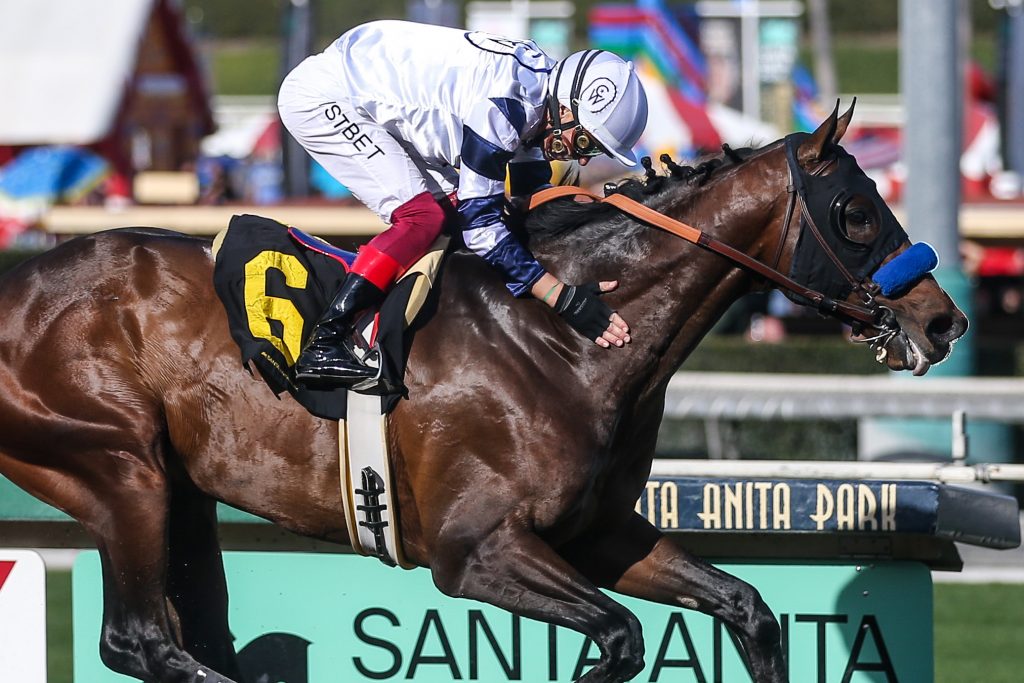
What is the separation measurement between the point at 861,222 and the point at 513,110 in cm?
87

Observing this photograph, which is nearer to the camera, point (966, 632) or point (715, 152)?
point (715, 152)

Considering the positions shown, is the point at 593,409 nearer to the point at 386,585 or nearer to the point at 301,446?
the point at 301,446

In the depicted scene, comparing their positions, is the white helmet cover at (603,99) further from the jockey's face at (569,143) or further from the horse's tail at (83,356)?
the horse's tail at (83,356)

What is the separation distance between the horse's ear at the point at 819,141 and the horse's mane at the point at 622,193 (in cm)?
19

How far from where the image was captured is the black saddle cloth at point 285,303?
3777mm

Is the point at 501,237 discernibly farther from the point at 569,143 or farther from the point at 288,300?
the point at 288,300

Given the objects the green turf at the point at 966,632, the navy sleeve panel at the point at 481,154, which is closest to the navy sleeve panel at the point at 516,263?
the navy sleeve panel at the point at 481,154

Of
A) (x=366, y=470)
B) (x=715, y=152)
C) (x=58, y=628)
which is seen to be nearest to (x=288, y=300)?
(x=366, y=470)

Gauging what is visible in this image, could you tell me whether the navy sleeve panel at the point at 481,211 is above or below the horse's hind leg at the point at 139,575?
above

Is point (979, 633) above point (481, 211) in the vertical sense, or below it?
below

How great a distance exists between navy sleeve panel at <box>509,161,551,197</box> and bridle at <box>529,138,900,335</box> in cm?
40

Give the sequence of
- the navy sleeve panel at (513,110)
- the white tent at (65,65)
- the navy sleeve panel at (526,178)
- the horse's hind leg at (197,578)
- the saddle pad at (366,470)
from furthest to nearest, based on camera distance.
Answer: the white tent at (65,65) → the horse's hind leg at (197,578) → the navy sleeve panel at (526,178) → the saddle pad at (366,470) → the navy sleeve panel at (513,110)

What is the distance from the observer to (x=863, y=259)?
3654 mm

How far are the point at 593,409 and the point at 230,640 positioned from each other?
134 centimetres
